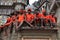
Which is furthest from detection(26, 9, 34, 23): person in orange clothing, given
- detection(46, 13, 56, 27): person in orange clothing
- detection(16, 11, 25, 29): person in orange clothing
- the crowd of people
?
detection(46, 13, 56, 27): person in orange clothing

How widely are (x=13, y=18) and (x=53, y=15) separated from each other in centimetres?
212

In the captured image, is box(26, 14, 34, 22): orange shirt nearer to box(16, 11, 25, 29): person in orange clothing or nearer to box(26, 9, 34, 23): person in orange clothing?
box(26, 9, 34, 23): person in orange clothing

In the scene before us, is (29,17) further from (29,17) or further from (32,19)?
(32,19)

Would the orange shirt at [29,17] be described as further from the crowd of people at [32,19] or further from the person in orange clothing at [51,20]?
the person in orange clothing at [51,20]

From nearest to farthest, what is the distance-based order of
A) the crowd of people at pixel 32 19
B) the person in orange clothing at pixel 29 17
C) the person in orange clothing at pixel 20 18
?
the person in orange clothing at pixel 20 18 → the crowd of people at pixel 32 19 → the person in orange clothing at pixel 29 17

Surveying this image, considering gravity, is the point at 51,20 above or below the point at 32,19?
below

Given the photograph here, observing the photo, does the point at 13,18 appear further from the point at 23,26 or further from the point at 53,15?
the point at 53,15

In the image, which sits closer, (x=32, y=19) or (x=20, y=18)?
(x=32, y=19)

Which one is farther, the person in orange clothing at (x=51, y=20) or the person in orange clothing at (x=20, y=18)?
the person in orange clothing at (x=51, y=20)

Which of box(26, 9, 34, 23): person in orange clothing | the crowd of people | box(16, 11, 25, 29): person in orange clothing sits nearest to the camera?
box(16, 11, 25, 29): person in orange clothing

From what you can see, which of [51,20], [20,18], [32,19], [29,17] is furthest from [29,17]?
[51,20]

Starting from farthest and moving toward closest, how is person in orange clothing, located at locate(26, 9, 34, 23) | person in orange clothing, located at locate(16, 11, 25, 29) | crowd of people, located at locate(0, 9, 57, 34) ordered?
person in orange clothing, located at locate(26, 9, 34, 23), crowd of people, located at locate(0, 9, 57, 34), person in orange clothing, located at locate(16, 11, 25, 29)

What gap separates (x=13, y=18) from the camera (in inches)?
460

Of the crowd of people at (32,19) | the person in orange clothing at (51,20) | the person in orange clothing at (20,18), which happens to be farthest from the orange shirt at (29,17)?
the person in orange clothing at (51,20)
